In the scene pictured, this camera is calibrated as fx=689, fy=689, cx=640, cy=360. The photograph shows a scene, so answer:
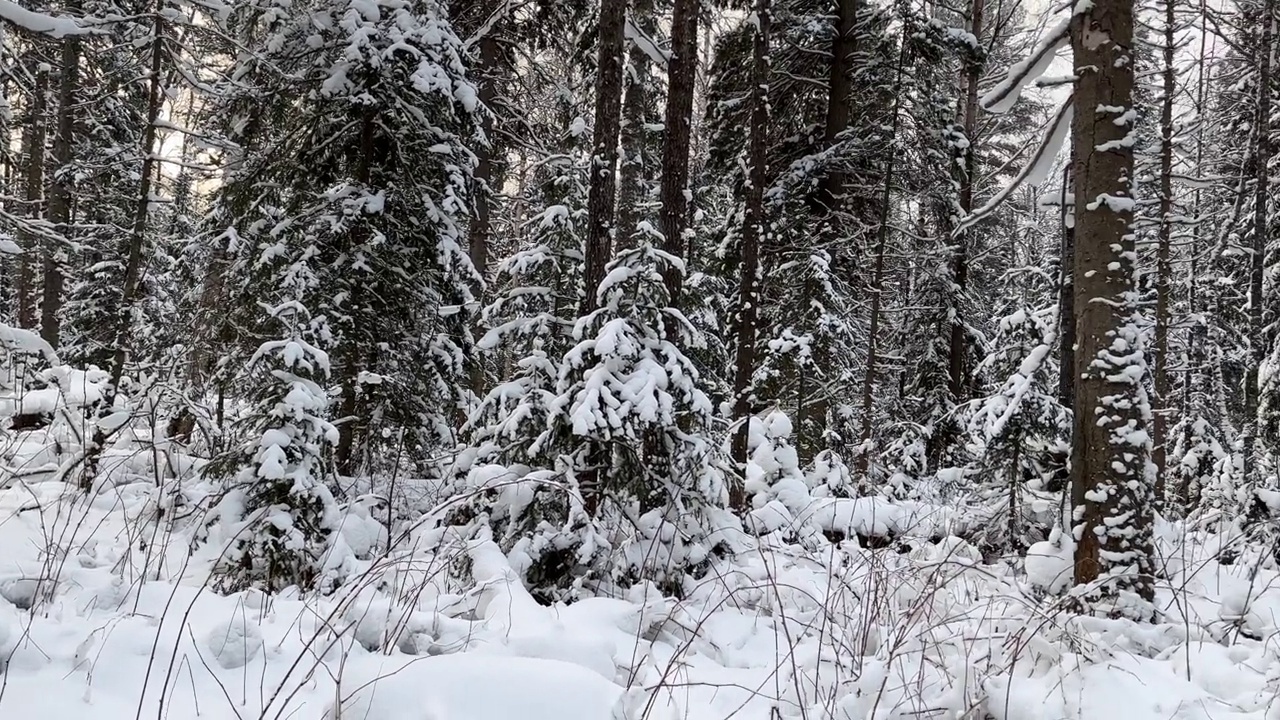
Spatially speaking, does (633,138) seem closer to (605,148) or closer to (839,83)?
(839,83)

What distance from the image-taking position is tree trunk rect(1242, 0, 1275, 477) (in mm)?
12906

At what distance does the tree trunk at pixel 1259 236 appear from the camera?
12.9 m

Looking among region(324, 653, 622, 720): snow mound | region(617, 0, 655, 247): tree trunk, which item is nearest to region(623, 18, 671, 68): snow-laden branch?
region(617, 0, 655, 247): tree trunk

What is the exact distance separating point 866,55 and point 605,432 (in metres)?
10.7

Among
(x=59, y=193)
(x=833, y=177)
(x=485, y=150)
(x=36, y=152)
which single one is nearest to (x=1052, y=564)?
(x=485, y=150)

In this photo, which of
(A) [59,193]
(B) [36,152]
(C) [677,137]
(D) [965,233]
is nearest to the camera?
(C) [677,137]

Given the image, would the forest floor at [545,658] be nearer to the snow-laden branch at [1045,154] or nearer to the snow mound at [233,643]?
the snow mound at [233,643]

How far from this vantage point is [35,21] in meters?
4.57

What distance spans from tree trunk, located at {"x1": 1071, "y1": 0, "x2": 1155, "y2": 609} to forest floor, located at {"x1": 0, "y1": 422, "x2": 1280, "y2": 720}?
469mm

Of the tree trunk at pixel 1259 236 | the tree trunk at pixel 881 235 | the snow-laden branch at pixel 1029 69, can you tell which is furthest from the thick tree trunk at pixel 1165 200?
the snow-laden branch at pixel 1029 69

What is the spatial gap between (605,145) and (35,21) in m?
4.43

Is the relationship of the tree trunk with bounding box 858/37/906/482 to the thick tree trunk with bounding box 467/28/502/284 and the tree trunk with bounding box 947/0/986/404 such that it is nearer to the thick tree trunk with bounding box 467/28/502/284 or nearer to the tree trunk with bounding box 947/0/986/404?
the tree trunk with bounding box 947/0/986/404

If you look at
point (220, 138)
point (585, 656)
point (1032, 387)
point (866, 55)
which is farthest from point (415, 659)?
→ point (866, 55)

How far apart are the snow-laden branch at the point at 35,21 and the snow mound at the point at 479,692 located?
4.67 meters
